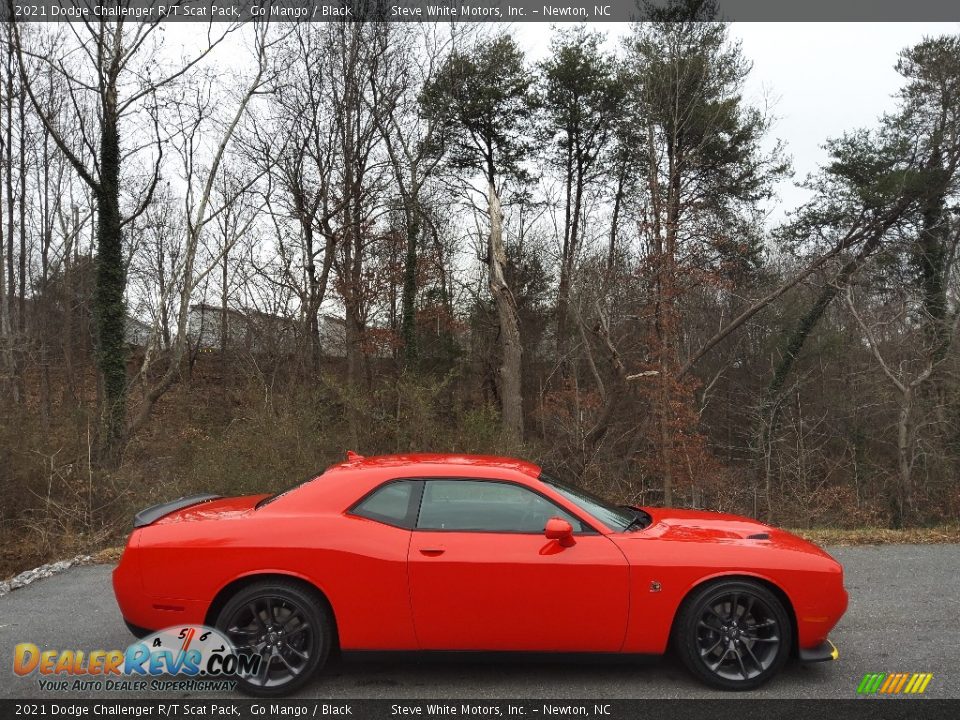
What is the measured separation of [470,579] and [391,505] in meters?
0.67

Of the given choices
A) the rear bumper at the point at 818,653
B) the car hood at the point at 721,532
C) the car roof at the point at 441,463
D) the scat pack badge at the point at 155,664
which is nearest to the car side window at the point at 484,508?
the car roof at the point at 441,463

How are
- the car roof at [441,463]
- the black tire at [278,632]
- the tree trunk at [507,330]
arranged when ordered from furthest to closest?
the tree trunk at [507,330] → the car roof at [441,463] → the black tire at [278,632]

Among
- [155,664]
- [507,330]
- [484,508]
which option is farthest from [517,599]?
[507,330]

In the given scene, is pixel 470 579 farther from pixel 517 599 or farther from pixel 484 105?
pixel 484 105

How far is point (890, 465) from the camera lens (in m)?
17.8

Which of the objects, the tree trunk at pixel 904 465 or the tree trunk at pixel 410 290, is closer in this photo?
the tree trunk at pixel 904 465

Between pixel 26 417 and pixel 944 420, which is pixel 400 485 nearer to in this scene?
pixel 26 417

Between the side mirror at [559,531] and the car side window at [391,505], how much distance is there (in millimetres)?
835

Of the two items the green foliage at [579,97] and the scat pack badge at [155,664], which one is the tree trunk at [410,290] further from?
the scat pack badge at [155,664]

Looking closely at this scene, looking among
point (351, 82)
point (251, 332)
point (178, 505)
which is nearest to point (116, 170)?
point (351, 82)

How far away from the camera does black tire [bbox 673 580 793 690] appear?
3.95m

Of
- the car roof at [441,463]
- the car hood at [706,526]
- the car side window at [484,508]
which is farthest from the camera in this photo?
the car roof at [441,463]

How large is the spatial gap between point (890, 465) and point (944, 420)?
2663mm

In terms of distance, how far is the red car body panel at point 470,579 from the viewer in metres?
3.93
